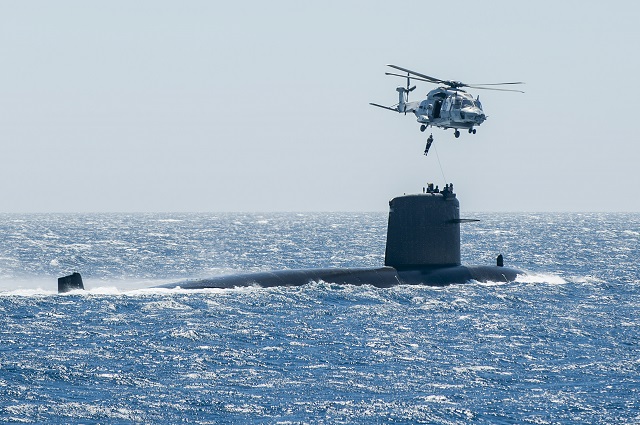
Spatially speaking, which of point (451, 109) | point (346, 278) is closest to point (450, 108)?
point (451, 109)

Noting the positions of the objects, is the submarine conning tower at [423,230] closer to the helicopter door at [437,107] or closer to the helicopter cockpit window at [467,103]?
the helicopter door at [437,107]

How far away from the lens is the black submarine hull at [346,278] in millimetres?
44750

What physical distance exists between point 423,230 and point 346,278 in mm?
4256

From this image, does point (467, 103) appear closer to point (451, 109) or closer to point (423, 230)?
point (451, 109)

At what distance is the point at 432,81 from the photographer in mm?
40719

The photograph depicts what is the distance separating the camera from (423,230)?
4550 cm

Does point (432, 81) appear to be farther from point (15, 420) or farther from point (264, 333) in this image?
point (15, 420)

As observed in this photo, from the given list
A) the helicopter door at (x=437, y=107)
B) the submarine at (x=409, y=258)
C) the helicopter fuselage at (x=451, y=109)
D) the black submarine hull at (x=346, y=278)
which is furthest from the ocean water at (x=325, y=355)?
the helicopter door at (x=437, y=107)

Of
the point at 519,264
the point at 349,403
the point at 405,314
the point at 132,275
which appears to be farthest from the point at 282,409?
the point at 519,264

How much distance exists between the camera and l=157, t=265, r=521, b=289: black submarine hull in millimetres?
44750

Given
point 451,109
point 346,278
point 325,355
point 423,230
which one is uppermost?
point 451,109

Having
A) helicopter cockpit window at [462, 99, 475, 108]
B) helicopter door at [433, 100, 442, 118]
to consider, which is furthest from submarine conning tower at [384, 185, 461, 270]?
helicopter cockpit window at [462, 99, 475, 108]

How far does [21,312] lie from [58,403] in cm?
1618

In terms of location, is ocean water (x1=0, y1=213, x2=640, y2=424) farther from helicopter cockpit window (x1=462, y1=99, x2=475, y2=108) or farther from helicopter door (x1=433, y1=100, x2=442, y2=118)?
helicopter cockpit window (x1=462, y1=99, x2=475, y2=108)
